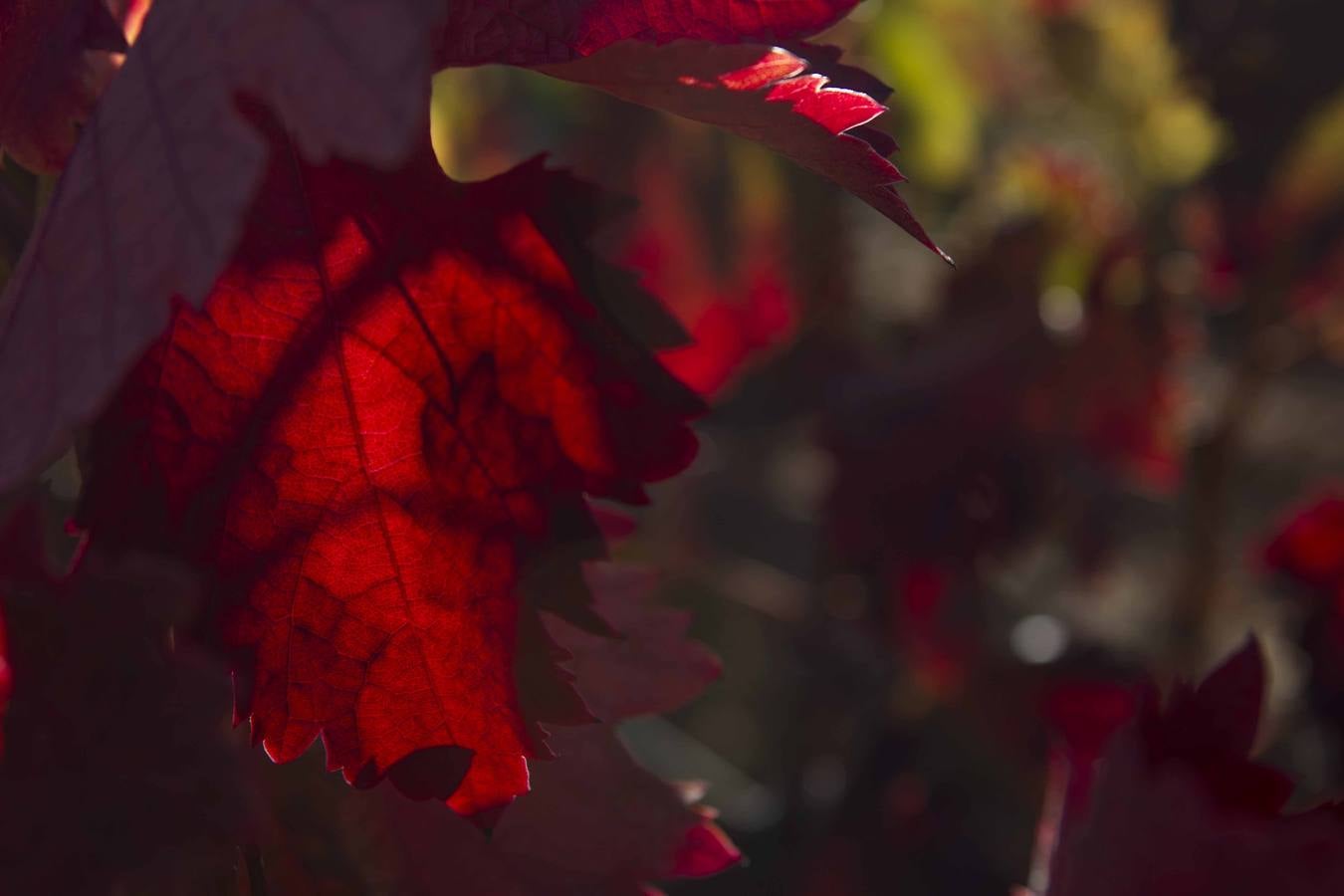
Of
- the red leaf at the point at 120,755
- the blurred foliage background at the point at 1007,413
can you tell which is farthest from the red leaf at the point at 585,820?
the blurred foliage background at the point at 1007,413

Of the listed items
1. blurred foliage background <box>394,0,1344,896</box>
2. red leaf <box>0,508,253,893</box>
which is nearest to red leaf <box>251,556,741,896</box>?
red leaf <box>0,508,253,893</box>

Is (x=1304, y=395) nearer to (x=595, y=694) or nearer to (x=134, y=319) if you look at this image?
(x=595, y=694)

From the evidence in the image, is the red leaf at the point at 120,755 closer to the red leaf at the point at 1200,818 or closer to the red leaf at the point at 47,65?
the red leaf at the point at 47,65

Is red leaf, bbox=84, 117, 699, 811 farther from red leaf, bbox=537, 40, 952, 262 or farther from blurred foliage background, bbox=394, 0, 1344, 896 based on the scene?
blurred foliage background, bbox=394, 0, 1344, 896

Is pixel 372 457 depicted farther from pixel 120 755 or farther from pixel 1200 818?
pixel 1200 818

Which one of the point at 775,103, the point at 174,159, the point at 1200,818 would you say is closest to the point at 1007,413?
the point at 1200,818

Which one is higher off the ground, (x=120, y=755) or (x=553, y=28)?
(x=553, y=28)
